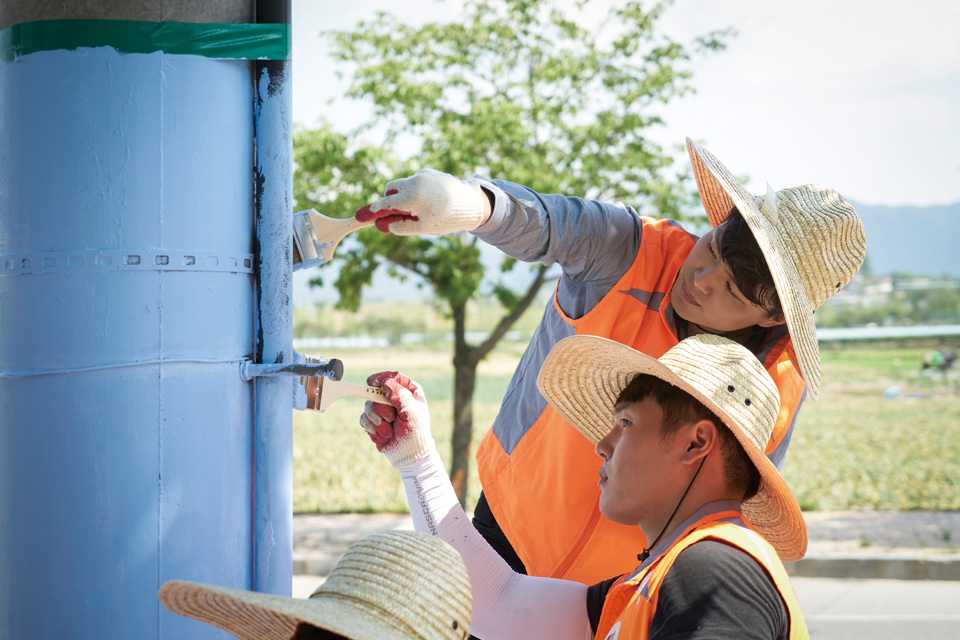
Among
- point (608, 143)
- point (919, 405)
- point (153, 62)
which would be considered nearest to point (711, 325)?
point (153, 62)

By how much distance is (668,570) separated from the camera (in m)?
1.28

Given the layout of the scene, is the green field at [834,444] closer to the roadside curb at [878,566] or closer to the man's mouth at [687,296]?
the roadside curb at [878,566]

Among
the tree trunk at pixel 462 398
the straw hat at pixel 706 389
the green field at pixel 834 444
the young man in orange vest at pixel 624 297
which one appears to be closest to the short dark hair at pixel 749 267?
the young man in orange vest at pixel 624 297

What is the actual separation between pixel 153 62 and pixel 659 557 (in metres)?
1.22

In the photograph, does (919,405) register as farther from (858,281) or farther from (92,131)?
(92,131)

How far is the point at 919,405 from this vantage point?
1371 centimetres

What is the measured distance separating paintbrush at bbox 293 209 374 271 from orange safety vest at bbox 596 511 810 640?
84 cm

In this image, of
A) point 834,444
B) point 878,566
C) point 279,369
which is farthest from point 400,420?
point 834,444

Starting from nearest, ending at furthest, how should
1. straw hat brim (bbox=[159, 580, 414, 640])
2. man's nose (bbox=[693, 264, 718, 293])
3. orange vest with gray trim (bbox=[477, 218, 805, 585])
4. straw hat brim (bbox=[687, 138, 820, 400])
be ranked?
straw hat brim (bbox=[159, 580, 414, 640])
straw hat brim (bbox=[687, 138, 820, 400])
man's nose (bbox=[693, 264, 718, 293])
orange vest with gray trim (bbox=[477, 218, 805, 585])

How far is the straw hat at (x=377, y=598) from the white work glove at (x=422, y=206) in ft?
2.19

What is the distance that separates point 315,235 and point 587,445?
0.83 m

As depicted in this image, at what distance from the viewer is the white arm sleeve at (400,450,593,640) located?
5.53 ft

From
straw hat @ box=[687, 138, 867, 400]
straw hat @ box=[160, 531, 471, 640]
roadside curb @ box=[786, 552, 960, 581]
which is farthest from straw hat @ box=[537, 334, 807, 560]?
roadside curb @ box=[786, 552, 960, 581]

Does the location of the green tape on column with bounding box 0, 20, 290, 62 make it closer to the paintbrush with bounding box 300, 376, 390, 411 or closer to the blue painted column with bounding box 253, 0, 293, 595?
the blue painted column with bounding box 253, 0, 293, 595
